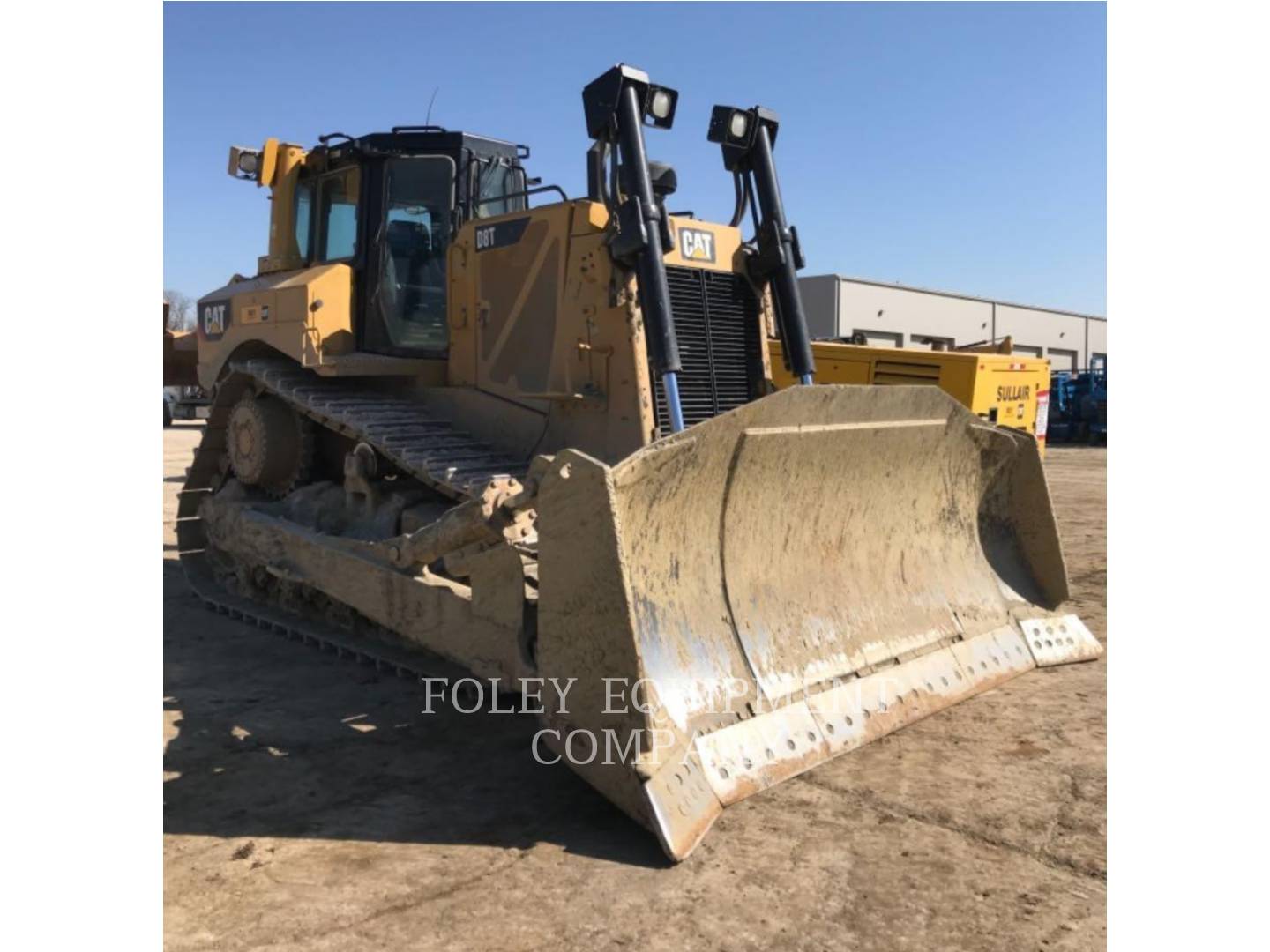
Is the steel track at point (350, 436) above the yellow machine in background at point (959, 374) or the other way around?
the other way around

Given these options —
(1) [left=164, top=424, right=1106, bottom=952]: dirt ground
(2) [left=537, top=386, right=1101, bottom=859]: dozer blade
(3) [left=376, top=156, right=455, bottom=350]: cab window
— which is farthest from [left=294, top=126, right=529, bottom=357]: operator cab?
(2) [left=537, top=386, right=1101, bottom=859]: dozer blade

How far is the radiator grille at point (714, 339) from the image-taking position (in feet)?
18.0

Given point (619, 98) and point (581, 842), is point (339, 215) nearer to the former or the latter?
point (619, 98)

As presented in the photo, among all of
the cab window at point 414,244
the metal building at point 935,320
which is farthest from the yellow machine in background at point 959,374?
the metal building at point 935,320

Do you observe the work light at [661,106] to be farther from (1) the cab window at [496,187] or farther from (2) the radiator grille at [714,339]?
(1) the cab window at [496,187]

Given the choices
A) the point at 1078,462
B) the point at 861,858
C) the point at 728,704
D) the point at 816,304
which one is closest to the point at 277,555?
the point at 728,704

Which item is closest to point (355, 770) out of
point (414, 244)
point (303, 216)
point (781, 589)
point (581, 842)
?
point (581, 842)

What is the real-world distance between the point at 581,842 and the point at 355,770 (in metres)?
1.13

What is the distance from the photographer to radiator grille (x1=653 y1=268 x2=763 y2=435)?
18.0 feet

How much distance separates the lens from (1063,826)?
3.61 m

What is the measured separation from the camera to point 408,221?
6.45m

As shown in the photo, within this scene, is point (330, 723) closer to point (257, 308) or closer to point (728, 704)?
→ point (728, 704)

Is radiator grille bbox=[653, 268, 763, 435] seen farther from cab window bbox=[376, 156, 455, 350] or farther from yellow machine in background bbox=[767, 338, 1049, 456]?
yellow machine in background bbox=[767, 338, 1049, 456]

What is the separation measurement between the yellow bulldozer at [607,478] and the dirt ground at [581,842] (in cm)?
18
